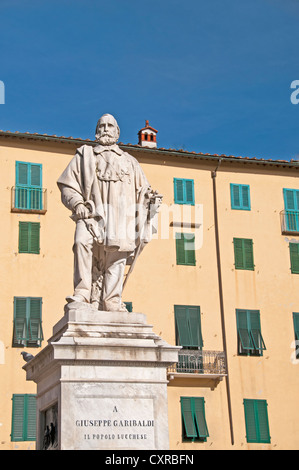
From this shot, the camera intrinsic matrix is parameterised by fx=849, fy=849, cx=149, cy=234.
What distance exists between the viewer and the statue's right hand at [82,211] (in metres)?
10.8

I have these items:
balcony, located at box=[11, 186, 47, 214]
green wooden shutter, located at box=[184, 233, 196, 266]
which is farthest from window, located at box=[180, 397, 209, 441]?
balcony, located at box=[11, 186, 47, 214]

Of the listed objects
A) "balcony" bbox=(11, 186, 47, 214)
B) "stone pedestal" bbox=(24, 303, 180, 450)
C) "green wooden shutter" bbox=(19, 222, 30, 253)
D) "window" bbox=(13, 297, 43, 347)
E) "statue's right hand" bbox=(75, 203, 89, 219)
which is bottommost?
"stone pedestal" bbox=(24, 303, 180, 450)

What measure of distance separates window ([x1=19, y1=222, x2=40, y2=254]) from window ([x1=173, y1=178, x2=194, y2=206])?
18.9 feet

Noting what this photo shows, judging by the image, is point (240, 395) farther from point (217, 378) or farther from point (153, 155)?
point (153, 155)

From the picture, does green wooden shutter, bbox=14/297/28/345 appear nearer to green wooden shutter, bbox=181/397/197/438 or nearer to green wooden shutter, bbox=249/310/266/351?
green wooden shutter, bbox=181/397/197/438

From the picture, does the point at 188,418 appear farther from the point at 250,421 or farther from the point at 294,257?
the point at 294,257

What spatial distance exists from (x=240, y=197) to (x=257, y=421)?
8778 millimetres

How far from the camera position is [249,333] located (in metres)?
31.6

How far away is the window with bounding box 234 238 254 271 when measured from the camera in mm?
32716

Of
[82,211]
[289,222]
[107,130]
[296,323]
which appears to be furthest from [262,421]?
[82,211]

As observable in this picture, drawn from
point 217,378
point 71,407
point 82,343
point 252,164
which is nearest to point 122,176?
point 82,343

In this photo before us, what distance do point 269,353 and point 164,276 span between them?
491 centimetres

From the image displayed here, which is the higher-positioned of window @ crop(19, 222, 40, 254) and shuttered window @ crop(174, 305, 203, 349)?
window @ crop(19, 222, 40, 254)

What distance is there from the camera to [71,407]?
9492 mm
